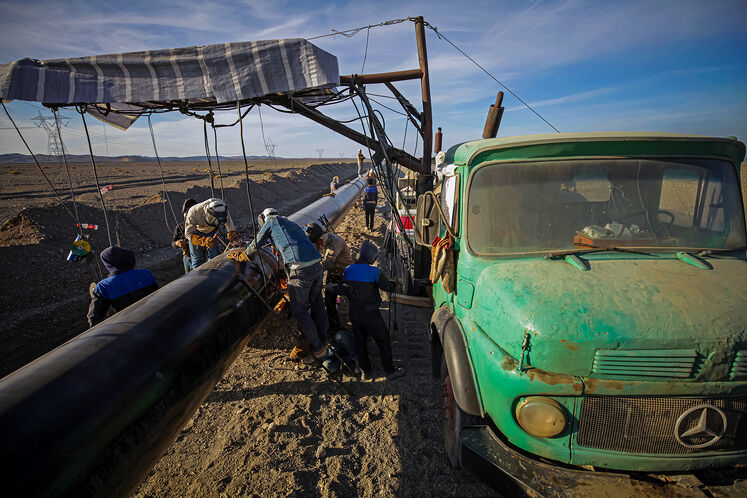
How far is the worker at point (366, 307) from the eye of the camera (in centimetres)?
405

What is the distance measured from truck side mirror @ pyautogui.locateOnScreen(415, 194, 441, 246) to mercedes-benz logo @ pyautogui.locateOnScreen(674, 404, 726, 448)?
7.08ft

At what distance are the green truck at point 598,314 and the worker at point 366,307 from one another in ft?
3.82

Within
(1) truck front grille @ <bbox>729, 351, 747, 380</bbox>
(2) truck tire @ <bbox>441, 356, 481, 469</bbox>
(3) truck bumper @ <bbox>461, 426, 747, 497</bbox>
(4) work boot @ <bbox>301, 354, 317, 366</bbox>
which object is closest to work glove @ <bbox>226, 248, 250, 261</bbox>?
(4) work boot @ <bbox>301, 354, 317, 366</bbox>

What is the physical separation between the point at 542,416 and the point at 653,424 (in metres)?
0.60

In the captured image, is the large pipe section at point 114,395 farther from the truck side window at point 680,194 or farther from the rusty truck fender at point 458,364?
the truck side window at point 680,194

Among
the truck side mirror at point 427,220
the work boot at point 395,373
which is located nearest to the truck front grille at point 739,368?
the truck side mirror at point 427,220

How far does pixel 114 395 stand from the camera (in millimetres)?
2295

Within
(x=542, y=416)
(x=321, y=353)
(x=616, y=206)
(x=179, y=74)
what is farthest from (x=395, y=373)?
(x=179, y=74)

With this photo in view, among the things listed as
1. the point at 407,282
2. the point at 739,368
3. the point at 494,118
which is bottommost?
the point at 407,282

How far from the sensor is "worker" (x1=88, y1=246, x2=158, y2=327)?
12.0 feet

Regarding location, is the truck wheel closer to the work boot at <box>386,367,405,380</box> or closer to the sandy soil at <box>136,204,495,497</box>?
the sandy soil at <box>136,204,495,497</box>

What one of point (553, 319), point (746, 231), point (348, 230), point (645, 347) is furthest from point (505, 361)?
point (348, 230)

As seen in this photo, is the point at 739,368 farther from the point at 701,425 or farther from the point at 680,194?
the point at 680,194

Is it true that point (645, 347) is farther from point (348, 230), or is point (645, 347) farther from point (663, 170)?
point (348, 230)
